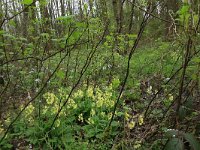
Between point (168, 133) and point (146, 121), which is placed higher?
point (168, 133)

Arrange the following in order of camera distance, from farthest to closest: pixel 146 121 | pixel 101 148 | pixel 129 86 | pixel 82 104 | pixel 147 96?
pixel 129 86 < pixel 147 96 < pixel 82 104 < pixel 146 121 < pixel 101 148

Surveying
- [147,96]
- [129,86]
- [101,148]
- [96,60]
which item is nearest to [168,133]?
[101,148]

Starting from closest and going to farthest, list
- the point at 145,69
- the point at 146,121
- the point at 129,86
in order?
1. the point at 146,121
2. the point at 129,86
3. the point at 145,69

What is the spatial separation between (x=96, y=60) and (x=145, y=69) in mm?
1641

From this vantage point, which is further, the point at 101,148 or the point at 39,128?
the point at 39,128

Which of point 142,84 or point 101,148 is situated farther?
point 142,84

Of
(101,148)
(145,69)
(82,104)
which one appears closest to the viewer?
(101,148)

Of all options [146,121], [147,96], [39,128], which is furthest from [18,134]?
[147,96]

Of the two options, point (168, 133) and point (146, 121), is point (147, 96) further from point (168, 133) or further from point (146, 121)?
point (168, 133)

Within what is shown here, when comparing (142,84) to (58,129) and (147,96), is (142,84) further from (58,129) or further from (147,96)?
(58,129)

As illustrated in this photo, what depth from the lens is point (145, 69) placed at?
688cm

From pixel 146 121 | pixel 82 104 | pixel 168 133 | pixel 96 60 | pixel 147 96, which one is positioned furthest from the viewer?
pixel 96 60

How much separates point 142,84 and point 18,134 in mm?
2665

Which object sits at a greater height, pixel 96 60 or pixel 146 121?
pixel 96 60
